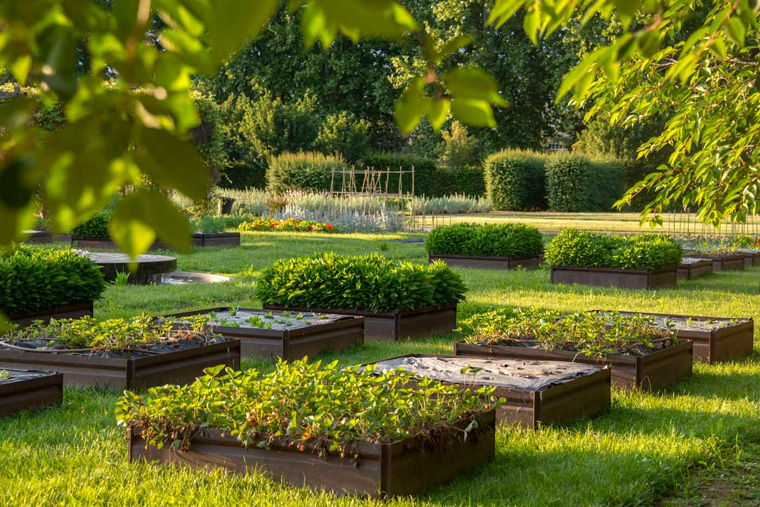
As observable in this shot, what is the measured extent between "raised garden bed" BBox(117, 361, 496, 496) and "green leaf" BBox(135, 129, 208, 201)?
2988mm

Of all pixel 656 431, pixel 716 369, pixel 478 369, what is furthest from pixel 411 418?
pixel 716 369

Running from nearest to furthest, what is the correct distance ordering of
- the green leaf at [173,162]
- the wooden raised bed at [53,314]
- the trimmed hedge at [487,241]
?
1. the green leaf at [173,162]
2. the wooden raised bed at [53,314]
3. the trimmed hedge at [487,241]

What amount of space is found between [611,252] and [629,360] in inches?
267

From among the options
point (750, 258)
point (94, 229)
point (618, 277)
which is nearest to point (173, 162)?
point (618, 277)

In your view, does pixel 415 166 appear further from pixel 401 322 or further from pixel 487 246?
pixel 401 322

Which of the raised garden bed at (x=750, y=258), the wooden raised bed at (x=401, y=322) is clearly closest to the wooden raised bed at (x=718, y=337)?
the wooden raised bed at (x=401, y=322)

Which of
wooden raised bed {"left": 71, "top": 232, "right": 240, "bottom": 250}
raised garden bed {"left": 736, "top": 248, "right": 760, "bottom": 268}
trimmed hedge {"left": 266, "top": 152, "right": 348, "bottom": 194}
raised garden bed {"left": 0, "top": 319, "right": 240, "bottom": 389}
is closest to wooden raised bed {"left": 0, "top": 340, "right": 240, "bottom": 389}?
raised garden bed {"left": 0, "top": 319, "right": 240, "bottom": 389}

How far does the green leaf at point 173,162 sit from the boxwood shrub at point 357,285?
23.4ft

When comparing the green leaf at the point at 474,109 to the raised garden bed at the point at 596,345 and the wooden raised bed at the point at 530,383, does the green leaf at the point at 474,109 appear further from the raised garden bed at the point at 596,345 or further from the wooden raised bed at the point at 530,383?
the raised garden bed at the point at 596,345

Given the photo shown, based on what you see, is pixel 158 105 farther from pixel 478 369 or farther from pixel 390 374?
pixel 478 369

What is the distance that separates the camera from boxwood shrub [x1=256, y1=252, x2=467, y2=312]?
322 inches

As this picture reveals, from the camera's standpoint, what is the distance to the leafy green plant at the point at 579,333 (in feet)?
20.9

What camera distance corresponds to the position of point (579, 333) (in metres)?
6.50

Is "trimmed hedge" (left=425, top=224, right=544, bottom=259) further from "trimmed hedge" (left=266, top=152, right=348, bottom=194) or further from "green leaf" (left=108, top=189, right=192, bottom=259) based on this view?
"trimmed hedge" (left=266, top=152, right=348, bottom=194)
